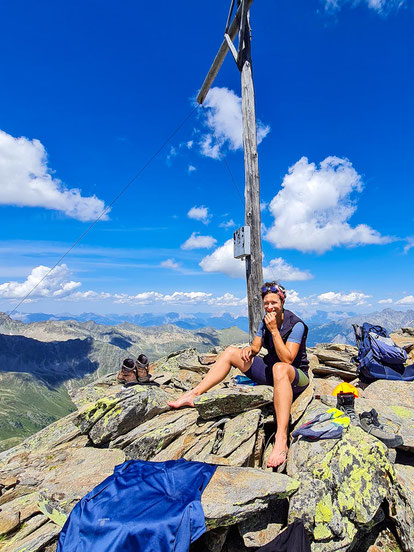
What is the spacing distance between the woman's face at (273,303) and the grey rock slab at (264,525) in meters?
3.89

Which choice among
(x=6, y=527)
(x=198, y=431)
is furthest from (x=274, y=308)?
(x=6, y=527)

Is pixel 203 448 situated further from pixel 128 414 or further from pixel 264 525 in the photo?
pixel 128 414

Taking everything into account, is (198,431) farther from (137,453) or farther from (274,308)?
(274,308)

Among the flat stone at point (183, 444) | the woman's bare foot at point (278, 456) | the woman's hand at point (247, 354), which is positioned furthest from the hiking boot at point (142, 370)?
the woman's bare foot at point (278, 456)

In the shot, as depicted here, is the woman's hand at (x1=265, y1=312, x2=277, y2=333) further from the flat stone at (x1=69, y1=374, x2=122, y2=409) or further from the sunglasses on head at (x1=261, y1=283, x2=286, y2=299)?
the flat stone at (x1=69, y1=374, x2=122, y2=409)

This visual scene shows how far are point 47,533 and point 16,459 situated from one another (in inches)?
199

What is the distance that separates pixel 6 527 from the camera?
4.88 metres

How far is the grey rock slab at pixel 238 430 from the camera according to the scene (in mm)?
5871

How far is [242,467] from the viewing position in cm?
500

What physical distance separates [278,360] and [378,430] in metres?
2.65

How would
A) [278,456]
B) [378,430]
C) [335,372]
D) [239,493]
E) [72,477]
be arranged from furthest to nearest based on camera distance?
[335,372] < [72,477] < [278,456] < [378,430] < [239,493]

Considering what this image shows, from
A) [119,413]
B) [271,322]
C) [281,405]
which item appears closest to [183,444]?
[119,413]

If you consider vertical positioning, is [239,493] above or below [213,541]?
above

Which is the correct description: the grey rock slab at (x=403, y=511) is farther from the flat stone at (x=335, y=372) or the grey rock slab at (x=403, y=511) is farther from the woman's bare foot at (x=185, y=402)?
the flat stone at (x=335, y=372)
